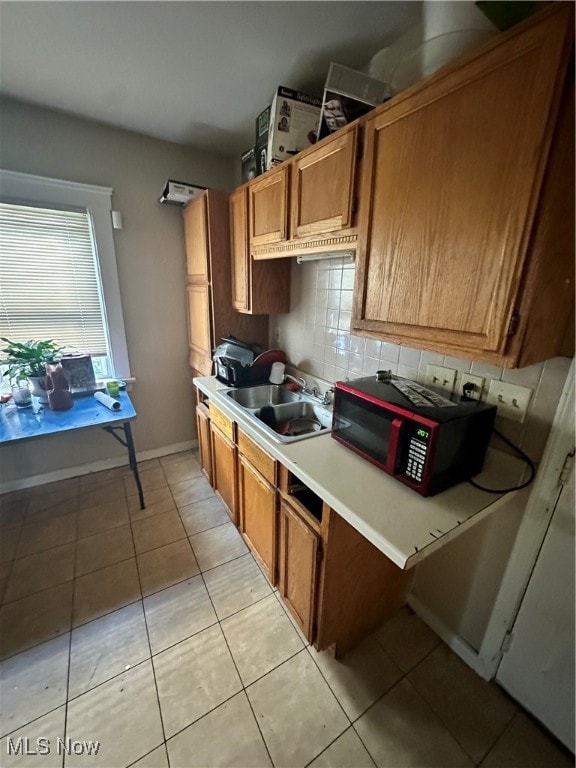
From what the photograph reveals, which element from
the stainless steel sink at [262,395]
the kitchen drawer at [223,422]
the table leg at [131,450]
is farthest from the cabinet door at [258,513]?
the table leg at [131,450]

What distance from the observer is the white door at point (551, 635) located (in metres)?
0.98

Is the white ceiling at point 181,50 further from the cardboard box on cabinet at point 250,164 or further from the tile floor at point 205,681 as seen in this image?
the tile floor at point 205,681

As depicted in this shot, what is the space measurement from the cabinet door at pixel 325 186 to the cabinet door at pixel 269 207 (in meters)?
0.07

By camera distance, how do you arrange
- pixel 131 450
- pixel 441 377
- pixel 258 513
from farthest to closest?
1. pixel 131 450
2. pixel 258 513
3. pixel 441 377

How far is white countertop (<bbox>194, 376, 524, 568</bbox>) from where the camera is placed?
80cm

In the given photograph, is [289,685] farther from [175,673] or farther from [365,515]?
[365,515]

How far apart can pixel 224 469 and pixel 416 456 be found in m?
1.31

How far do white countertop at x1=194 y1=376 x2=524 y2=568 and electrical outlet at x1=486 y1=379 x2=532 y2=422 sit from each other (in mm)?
152

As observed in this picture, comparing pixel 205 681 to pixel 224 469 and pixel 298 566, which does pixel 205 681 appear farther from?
pixel 224 469

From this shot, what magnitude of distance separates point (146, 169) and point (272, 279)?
1261 mm

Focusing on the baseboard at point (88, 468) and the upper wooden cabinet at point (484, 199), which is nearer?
the upper wooden cabinet at point (484, 199)

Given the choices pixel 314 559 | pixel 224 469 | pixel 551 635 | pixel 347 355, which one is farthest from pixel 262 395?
pixel 551 635

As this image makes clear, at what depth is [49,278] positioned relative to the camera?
2.06 m

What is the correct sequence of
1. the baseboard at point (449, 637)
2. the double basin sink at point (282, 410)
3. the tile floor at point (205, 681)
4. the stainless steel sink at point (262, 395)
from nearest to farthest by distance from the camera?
the tile floor at point (205, 681)
the baseboard at point (449, 637)
the double basin sink at point (282, 410)
the stainless steel sink at point (262, 395)
